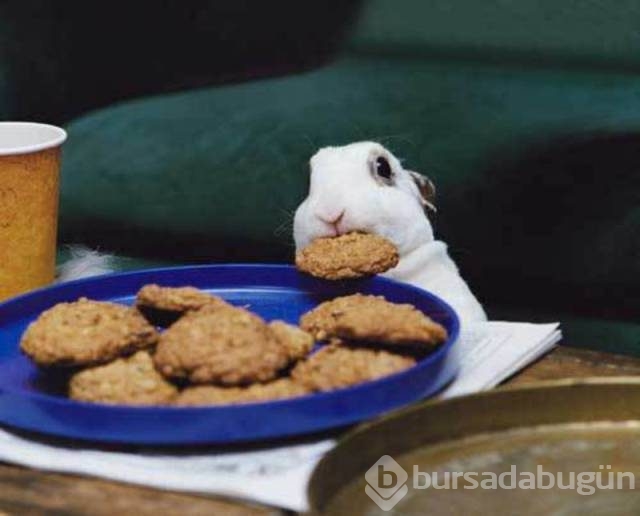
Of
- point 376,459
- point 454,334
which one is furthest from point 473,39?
point 376,459

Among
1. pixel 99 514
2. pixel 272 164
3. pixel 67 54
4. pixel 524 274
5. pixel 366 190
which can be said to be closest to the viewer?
pixel 99 514

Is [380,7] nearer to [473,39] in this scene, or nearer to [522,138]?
[473,39]

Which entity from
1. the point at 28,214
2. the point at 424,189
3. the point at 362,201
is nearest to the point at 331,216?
the point at 362,201

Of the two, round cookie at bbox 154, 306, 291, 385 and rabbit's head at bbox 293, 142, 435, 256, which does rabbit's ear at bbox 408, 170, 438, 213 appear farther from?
round cookie at bbox 154, 306, 291, 385

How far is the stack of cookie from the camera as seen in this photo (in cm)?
73

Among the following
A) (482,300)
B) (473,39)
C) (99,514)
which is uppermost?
(473,39)

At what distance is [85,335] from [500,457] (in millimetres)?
269

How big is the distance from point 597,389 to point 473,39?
2.71ft

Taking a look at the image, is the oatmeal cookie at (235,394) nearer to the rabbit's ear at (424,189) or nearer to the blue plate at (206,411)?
the blue plate at (206,411)

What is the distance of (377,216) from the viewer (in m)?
1.06

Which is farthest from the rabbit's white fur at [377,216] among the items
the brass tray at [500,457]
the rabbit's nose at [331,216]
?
the brass tray at [500,457]

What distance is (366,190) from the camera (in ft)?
3.53

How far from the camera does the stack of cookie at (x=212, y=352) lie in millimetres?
729

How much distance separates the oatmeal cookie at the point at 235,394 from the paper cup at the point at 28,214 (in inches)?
13.6
